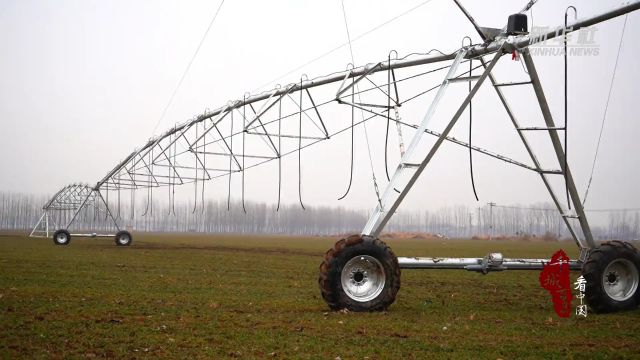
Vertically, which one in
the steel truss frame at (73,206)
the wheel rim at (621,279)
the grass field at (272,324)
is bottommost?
the grass field at (272,324)

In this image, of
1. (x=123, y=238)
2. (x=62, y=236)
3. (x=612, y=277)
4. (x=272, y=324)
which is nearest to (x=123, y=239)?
(x=123, y=238)

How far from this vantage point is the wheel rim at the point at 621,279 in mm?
13305

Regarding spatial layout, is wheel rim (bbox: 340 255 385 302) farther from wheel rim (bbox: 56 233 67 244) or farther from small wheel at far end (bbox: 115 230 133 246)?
wheel rim (bbox: 56 233 67 244)

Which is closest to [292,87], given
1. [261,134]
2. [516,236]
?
[261,134]

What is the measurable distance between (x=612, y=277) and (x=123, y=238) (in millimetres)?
36811

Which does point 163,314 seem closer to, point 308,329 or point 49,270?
point 308,329

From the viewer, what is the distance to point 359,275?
12.1 m

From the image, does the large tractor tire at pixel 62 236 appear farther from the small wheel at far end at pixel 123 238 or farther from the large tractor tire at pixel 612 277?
the large tractor tire at pixel 612 277

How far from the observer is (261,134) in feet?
60.4

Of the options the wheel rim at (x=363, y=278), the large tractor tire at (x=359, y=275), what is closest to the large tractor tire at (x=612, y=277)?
the large tractor tire at (x=359, y=275)

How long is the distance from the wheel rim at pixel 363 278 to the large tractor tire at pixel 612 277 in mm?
4452

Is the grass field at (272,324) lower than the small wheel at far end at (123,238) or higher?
lower

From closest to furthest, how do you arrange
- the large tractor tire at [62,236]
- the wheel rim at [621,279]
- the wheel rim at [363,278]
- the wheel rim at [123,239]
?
the wheel rim at [363,278]
the wheel rim at [621,279]
the large tractor tire at [62,236]
the wheel rim at [123,239]

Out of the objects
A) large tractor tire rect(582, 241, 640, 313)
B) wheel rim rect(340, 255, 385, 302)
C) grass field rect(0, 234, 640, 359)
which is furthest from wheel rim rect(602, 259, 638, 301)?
wheel rim rect(340, 255, 385, 302)
